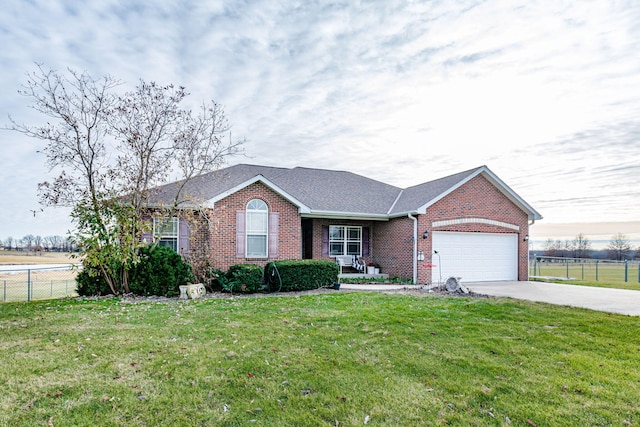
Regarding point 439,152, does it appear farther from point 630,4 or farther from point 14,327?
point 14,327

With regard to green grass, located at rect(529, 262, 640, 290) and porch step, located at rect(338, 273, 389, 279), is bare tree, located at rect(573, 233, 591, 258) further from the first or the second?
porch step, located at rect(338, 273, 389, 279)

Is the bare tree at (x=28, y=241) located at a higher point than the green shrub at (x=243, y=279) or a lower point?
higher

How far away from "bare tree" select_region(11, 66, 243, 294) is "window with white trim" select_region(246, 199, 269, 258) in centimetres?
286

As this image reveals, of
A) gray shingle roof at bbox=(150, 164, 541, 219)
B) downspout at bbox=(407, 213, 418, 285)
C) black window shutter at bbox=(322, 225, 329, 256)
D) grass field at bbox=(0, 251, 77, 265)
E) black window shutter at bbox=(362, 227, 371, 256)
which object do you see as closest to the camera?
gray shingle roof at bbox=(150, 164, 541, 219)

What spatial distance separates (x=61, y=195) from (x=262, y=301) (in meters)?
6.68

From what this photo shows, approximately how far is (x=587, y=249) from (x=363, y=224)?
37.0 metres

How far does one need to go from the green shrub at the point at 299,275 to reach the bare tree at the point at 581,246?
128 ft

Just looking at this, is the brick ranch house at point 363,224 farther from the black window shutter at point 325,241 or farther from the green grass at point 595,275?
the green grass at point 595,275

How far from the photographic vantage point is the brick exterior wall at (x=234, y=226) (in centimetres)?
1388

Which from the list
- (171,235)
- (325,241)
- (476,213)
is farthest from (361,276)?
(171,235)

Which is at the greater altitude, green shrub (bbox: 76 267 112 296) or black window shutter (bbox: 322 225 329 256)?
black window shutter (bbox: 322 225 329 256)

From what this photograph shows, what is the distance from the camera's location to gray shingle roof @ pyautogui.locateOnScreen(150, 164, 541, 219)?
15320mm

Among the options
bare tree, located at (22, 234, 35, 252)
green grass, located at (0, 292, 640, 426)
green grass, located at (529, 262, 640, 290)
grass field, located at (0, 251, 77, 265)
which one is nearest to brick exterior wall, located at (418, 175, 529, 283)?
green grass, located at (529, 262, 640, 290)

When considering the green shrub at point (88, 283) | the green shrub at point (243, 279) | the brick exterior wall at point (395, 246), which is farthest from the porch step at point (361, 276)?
the green shrub at point (88, 283)
